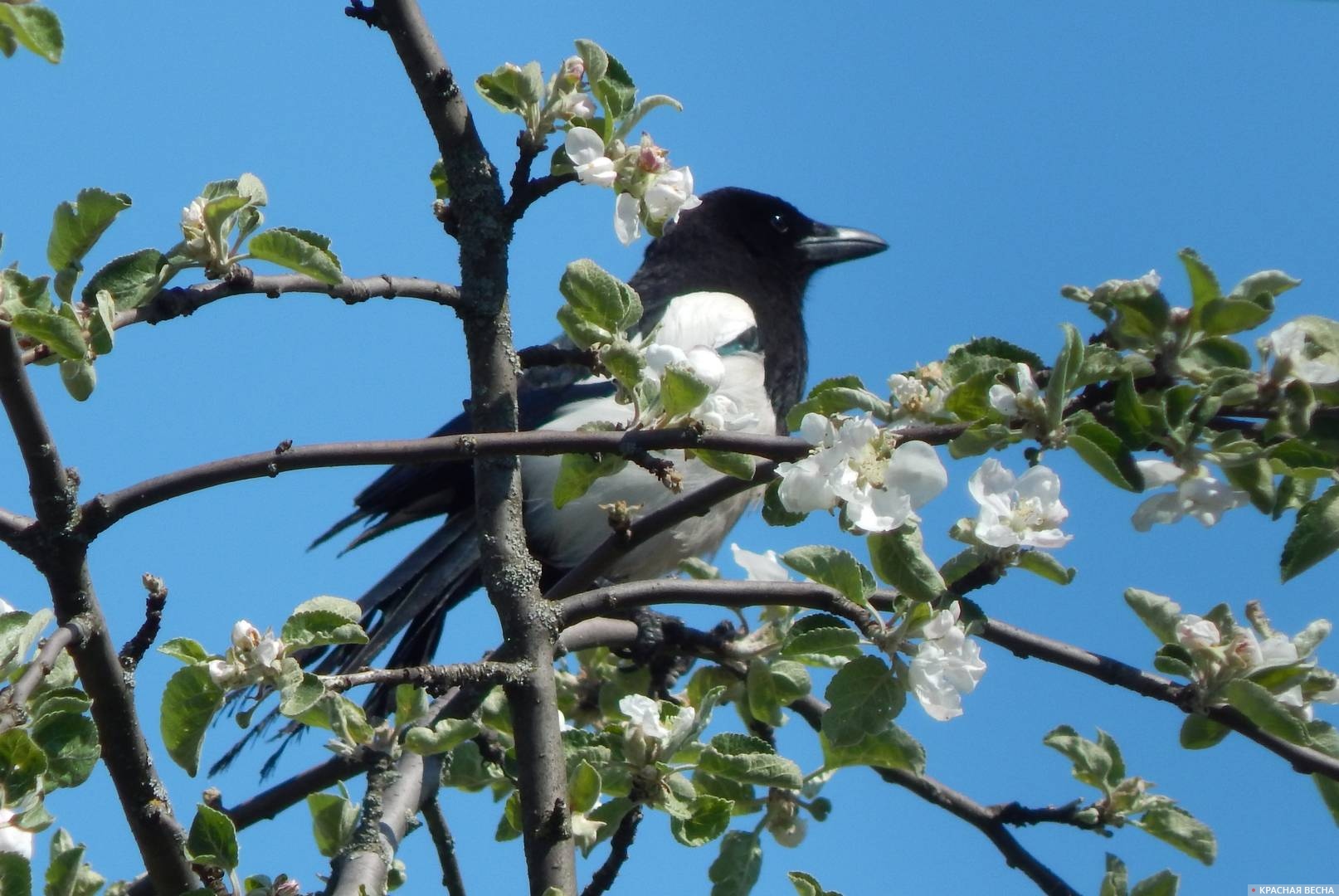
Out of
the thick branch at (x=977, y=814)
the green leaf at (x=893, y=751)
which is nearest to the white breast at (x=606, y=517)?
the thick branch at (x=977, y=814)

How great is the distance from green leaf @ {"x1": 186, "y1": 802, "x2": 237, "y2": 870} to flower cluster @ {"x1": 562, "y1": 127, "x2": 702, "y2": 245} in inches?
30.7

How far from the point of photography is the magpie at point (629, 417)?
3.51 meters

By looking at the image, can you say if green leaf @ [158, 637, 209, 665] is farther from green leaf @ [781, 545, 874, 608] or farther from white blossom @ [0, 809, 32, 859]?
green leaf @ [781, 545, 874, 608]

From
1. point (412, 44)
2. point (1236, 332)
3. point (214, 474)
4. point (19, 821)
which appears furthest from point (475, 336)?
point (1236, 332)

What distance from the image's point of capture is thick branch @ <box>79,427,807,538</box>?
4.47 ft

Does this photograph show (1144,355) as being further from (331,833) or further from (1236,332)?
(331,833)

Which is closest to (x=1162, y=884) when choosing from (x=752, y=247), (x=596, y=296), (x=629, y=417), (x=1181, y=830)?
(x=1181, y=830)

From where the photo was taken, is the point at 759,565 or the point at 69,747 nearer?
the point at 69,747

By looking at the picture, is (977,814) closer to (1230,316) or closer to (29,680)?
(1230,316)

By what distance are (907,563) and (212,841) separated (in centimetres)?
75

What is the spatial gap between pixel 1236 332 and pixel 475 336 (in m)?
0.95

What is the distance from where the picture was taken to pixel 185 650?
4.85ft

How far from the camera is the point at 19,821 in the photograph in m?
1.28

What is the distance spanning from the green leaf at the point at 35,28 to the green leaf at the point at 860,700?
2.80 feet
